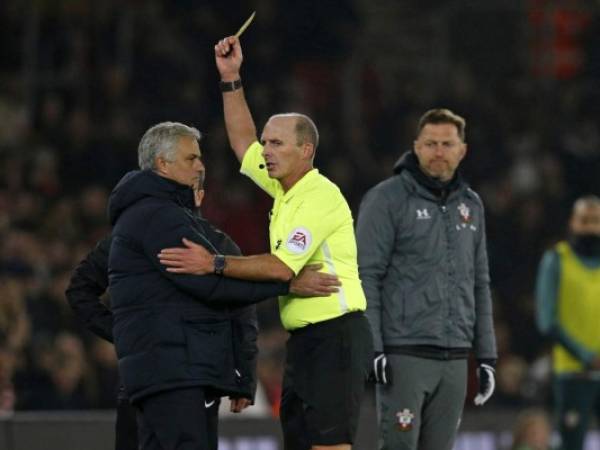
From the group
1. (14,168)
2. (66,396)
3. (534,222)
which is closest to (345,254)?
(66,396)

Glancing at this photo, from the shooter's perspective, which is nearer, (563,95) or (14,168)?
(14,168)

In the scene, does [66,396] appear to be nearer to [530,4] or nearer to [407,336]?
[407,336]

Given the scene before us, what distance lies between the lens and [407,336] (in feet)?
25.2

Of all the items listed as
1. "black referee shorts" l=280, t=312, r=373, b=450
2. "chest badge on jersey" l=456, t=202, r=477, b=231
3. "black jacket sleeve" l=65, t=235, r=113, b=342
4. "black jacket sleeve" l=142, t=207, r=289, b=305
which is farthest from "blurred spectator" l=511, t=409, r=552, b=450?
"black jacket sleeve" l=142, t=207, r=289, b=305

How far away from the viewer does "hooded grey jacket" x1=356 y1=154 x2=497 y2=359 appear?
303 inches

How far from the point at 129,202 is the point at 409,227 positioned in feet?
5.26

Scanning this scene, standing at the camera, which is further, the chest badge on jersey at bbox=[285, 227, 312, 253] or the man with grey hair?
the chest badge on jersey at bbox=[285, 227, 312, 253]

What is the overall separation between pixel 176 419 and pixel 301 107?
10.2 m

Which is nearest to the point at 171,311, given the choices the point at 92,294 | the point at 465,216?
the point at 92,294

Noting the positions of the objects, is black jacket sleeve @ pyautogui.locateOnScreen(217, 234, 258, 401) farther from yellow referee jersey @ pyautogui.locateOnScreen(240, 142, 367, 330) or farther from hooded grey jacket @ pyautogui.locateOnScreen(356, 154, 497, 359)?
hooded grey jacket @ pyautogui.locateOnScreen(356, 154, 497, 359)

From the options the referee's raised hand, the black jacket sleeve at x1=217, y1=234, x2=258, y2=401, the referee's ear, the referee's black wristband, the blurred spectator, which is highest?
the referee's raised hand

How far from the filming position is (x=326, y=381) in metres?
6.94

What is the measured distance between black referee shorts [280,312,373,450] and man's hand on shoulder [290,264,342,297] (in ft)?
0.48

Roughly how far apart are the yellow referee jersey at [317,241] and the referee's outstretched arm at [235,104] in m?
0.62
